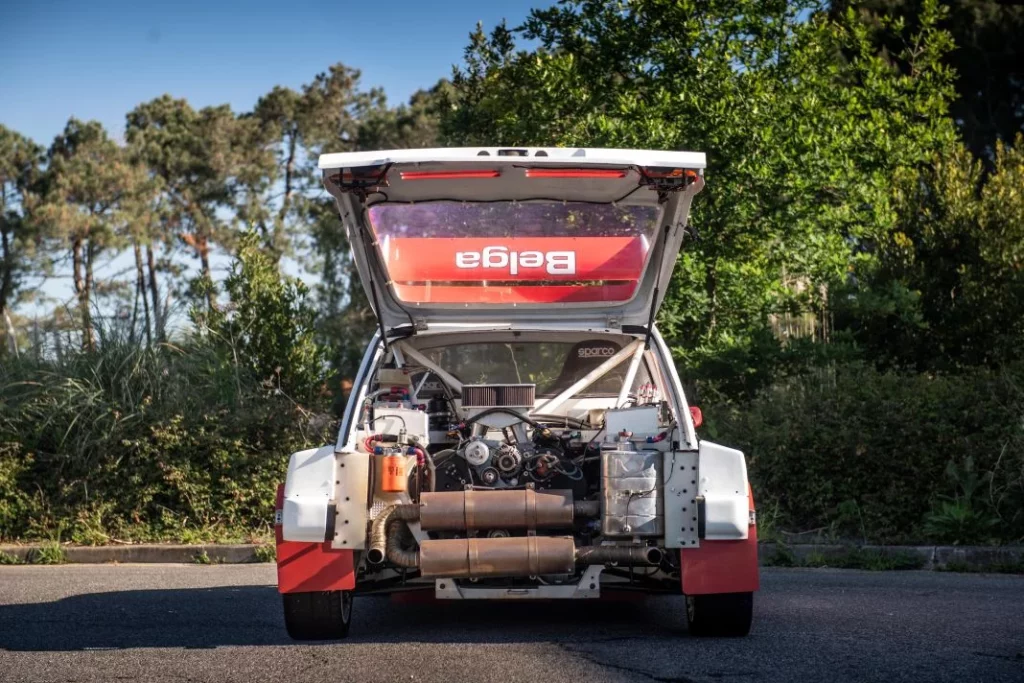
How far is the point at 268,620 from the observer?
25.2 feet

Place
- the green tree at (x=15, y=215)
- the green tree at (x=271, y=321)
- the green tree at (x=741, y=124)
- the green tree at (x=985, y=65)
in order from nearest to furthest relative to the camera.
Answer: the green tree at (x=741, y=124) → the green tree at (x=271, y=321) → the green tree at (x=985, y=65) → the green tree at (x=15, y=215)

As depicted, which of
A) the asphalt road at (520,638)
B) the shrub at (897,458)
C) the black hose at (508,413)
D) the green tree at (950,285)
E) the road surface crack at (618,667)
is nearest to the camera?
the road surface crack at (618,667)

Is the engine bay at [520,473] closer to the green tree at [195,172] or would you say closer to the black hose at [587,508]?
the black hose at [587,508]

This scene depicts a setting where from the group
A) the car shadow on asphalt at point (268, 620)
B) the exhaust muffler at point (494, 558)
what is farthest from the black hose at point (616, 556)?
the car shadow on asphalt at point (268, 620)

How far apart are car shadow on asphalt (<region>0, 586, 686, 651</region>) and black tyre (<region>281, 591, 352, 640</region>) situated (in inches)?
4.5

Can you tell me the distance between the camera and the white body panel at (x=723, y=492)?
20.5 feet

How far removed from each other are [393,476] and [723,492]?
165 cm

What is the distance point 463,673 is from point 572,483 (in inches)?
64.0

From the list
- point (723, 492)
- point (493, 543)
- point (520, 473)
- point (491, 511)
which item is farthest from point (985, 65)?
point (493, 543)

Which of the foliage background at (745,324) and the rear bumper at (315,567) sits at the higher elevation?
the foliage background at (745,324)

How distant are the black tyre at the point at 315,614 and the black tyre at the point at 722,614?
183 centimetres

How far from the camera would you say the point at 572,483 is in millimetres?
7008

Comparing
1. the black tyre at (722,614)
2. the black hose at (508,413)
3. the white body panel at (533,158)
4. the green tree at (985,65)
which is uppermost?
the green tree at (985,65)

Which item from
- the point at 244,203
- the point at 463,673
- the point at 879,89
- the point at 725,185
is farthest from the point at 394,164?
the point at 244,203
